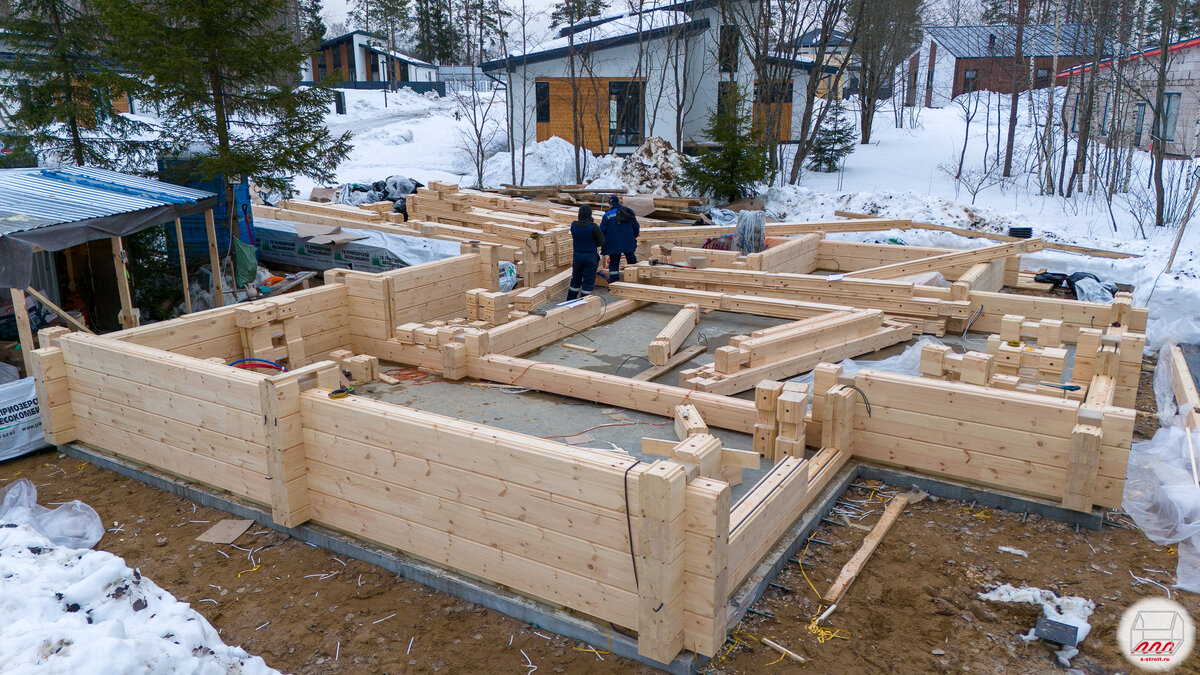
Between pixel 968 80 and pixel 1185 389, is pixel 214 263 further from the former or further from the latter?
pixel 968 80

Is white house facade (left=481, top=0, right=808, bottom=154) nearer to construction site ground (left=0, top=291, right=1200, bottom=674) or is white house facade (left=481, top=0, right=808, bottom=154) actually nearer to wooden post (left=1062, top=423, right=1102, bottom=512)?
wooden post (left=1062, top=423, right=1102, bottom=512)

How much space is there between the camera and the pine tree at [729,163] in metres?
19.6

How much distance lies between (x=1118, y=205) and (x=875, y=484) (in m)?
16.2

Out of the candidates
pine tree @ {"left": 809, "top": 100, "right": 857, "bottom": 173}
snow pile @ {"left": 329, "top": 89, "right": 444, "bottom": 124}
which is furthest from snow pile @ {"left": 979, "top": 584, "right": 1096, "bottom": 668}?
snow pile @ {"left": 329, "top": 89, "right": 444, "bottom": 124}

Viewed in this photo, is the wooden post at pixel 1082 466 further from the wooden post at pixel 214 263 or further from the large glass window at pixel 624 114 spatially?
the large glass window at pixel 624 114

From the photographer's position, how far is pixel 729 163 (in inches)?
775

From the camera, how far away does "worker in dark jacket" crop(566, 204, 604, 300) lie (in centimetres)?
1252

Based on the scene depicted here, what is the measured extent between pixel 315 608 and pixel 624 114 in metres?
25.2

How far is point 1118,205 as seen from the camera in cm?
1923

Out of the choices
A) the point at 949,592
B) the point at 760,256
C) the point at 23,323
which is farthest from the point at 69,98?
the point at 949,592

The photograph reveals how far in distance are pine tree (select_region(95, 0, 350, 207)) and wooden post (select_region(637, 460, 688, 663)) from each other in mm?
10146

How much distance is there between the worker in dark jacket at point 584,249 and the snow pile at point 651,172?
9490mm

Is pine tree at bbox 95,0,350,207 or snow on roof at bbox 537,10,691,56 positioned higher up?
snow on roof at bbox 537,10,691,56

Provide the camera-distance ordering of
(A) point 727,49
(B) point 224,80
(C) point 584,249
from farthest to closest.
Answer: (A) point 727,49
(B) point 224,80
(C) point 584,249
